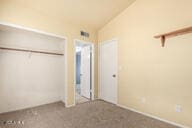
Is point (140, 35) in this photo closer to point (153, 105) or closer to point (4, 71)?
point (153, 105)

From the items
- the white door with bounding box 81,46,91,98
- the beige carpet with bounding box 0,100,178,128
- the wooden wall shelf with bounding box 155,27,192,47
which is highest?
the wooden wall shelf with bounding box 155,27,192,47

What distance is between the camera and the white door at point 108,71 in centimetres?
388

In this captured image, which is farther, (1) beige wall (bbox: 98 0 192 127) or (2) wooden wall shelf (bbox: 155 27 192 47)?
(1) beige wall (bbox: 98 0 192 127)

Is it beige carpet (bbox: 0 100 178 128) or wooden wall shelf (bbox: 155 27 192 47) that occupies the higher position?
wooden wall shelf (bbox: 155 27 192 47)

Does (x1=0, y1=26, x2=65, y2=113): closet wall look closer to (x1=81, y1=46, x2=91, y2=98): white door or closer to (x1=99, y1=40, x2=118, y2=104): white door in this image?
(x1=81, y1=46, x2=91, y2=98): white door

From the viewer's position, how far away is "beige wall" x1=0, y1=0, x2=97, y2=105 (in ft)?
8.56

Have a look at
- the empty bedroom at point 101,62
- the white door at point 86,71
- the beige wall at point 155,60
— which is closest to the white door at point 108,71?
the empty bedroom at point 101,62

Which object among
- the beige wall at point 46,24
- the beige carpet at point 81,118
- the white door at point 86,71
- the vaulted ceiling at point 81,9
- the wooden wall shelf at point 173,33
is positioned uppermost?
the vaulted ceiling at point 81,9

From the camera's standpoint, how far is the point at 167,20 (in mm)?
2629

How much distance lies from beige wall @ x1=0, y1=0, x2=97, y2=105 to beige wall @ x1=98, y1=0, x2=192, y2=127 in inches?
56.8

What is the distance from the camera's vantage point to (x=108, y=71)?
162 inches

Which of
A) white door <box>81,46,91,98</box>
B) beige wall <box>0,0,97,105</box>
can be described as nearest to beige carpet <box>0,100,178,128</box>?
beige wall <box>0,0,97,105</box>

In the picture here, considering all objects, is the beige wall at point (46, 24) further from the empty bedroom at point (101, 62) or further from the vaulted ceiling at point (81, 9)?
the vaulted ceiling at point (81, 9)

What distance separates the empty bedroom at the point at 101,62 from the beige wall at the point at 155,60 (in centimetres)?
2
